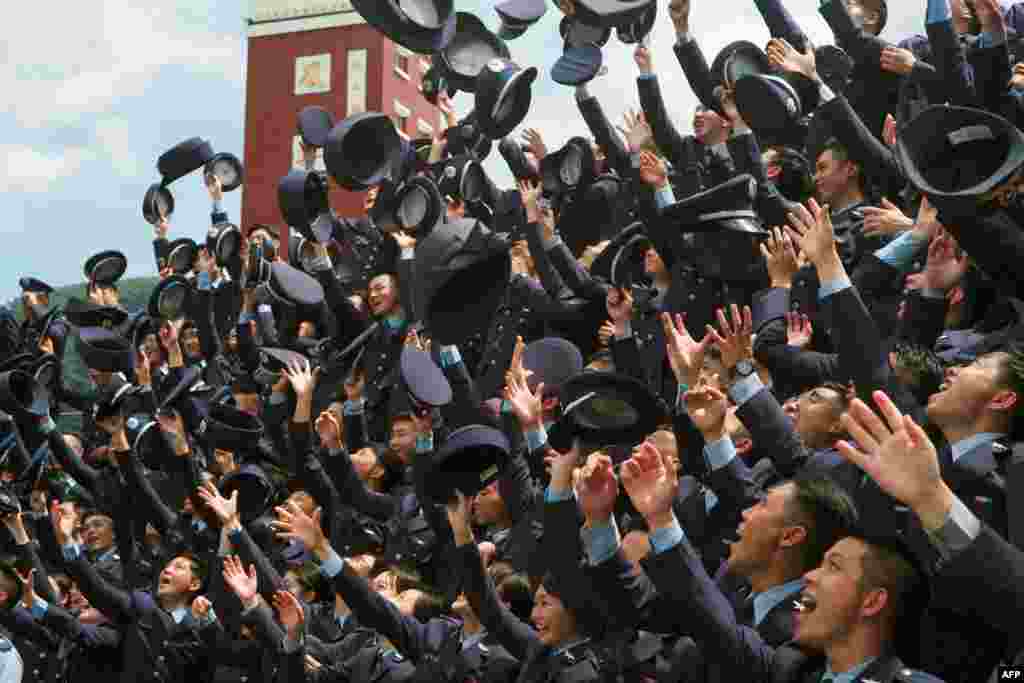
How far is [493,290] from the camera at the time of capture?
547cm

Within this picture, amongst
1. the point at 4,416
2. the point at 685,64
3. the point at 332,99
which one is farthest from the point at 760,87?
the point at 332,99

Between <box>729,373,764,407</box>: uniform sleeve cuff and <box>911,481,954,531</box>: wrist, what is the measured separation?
165cm

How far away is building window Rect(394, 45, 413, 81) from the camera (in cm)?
2788

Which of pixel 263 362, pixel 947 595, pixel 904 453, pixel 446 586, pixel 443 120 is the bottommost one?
pixel 446 586

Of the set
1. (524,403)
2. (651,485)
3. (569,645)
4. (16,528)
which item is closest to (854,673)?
(651,485)

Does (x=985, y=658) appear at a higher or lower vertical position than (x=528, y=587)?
higher

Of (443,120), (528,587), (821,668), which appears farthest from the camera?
A: (443,120)

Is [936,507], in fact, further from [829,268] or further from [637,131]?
[637,131]

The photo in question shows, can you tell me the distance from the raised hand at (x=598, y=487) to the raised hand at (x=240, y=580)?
2034 millimetres

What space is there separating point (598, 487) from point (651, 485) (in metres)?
0.41

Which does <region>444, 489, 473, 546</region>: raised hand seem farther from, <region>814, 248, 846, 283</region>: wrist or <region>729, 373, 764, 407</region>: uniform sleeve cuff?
<region>814, 248, 846, 283</region>: wrist

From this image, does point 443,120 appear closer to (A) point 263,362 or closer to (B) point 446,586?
(A) point 263,362

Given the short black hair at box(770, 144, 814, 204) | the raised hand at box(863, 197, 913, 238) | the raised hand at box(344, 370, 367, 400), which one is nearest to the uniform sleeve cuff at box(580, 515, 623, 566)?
the raised hand at box(863, 197, 913, 238)

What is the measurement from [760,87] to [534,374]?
5.34 feet
